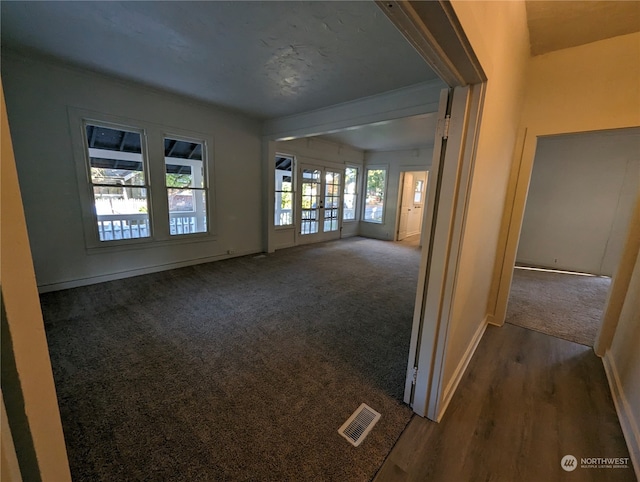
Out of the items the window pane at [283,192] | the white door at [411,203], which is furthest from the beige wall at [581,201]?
the window pane at [283,192]

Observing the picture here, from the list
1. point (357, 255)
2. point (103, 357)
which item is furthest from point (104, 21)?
point (357, 255)

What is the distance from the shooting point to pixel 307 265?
456cm

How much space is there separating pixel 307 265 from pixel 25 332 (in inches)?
165

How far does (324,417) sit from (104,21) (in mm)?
3335

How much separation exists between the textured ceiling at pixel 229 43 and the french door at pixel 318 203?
2.73 m

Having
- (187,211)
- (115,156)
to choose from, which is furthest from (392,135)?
(115,156)

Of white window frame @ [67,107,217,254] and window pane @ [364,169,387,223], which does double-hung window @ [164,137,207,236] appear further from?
window pane @ [364,169,387,223]

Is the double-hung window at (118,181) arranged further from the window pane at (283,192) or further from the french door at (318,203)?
the french door at (318,203)

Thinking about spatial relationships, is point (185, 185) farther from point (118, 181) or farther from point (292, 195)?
point (292, 195)

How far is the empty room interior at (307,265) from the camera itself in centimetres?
131

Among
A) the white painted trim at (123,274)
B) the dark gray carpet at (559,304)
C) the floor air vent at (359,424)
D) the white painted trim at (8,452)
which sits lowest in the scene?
the floor air vent at (359,424)

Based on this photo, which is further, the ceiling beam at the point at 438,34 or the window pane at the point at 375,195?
the window pane at the point at 375,195

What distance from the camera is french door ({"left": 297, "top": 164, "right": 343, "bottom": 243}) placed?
6020mm

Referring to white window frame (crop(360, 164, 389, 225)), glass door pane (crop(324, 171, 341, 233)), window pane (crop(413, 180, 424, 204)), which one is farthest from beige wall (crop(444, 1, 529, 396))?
window pane (crop(413, 180, 424, 204))
